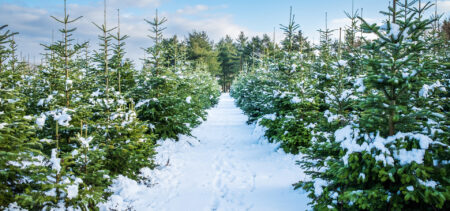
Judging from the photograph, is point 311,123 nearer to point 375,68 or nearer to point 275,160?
point 275,160

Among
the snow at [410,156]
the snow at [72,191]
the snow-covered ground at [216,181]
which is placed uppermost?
the snow at [410,156]

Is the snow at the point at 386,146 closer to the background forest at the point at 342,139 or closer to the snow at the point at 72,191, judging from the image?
the background forest at the point at 342,139

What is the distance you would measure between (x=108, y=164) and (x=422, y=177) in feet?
18.1

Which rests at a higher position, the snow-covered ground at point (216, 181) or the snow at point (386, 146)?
the snow at point (386, 146)

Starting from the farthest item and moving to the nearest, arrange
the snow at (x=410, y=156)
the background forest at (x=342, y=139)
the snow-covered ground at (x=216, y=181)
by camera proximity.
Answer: the snow-covered ground at (x=216, y=181) → the background forest at (x=342, y=139) → the snow at (x=410, y=156)

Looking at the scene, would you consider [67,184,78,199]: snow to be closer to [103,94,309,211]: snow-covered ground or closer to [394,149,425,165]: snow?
[103,94,309,211]: snow-covered ground

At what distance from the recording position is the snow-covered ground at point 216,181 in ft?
16.4

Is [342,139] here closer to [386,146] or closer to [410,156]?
[386,146]

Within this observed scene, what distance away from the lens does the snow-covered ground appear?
197 inches

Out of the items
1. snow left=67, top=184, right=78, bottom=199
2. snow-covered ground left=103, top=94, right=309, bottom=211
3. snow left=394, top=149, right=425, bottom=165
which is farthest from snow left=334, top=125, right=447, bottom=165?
snow left=67, top=184, right=78, bottom=199

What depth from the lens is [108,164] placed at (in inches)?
205

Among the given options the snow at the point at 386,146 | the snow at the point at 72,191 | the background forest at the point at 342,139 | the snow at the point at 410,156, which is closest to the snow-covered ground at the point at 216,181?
the background forest at the point at 342,139

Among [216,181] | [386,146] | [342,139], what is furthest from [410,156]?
[216,181]

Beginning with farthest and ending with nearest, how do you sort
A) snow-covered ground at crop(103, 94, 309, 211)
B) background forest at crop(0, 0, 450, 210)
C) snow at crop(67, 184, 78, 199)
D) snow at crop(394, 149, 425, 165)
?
snow-covered ground at crop(103, 94, 309, 211) < snow at crop(67, 184, 78, 199) < background forest at crop(0, 0, 450, 210) < snow at crop(394, 149, 425, 165)
